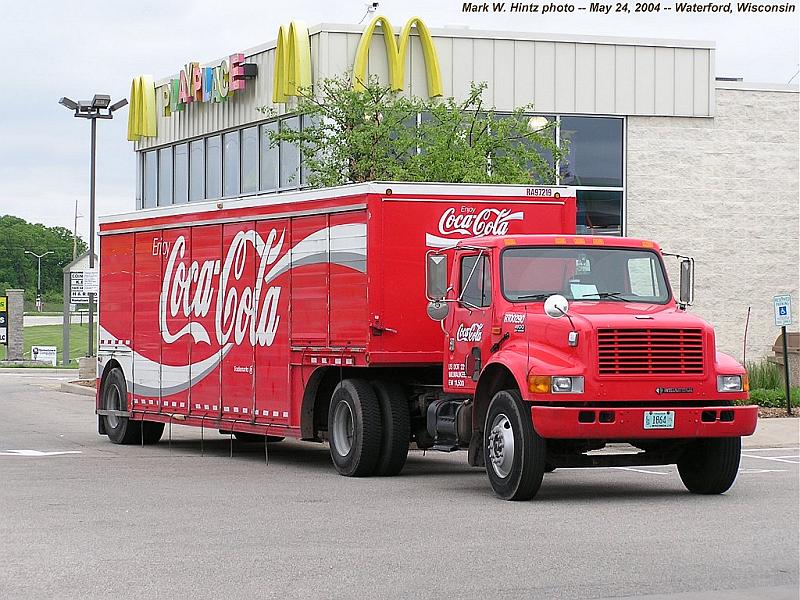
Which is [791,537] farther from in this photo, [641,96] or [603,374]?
[641,96]

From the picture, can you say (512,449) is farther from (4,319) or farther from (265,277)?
(4,319)

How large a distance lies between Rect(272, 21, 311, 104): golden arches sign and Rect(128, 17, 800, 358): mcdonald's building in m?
0.12

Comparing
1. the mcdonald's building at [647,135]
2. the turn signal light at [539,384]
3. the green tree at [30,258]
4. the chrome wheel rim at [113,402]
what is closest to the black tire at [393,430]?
the turn signal light at [539,384]

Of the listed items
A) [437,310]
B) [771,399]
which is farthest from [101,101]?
[437,310]

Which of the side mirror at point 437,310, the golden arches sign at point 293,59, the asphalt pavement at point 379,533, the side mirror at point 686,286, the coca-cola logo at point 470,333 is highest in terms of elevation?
the golden arches sign at point 293,59

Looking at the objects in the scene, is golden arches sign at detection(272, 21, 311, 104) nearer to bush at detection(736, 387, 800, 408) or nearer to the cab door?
bush at detection(736, 387, 800, 408)

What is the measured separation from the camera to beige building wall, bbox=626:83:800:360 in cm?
3484

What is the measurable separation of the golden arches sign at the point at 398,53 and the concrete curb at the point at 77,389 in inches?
471

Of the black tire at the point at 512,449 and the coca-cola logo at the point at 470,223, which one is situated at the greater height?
the coca-cola logo at the point at 470,223

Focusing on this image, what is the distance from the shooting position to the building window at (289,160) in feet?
110

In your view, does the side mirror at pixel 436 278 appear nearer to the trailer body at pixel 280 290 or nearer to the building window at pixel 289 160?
the trailer body at pixel 280 290

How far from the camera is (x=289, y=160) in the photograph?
34.2 meters

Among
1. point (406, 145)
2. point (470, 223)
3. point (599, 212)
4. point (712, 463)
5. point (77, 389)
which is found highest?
point (406, 145)

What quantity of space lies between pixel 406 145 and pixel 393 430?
9.30 meters
